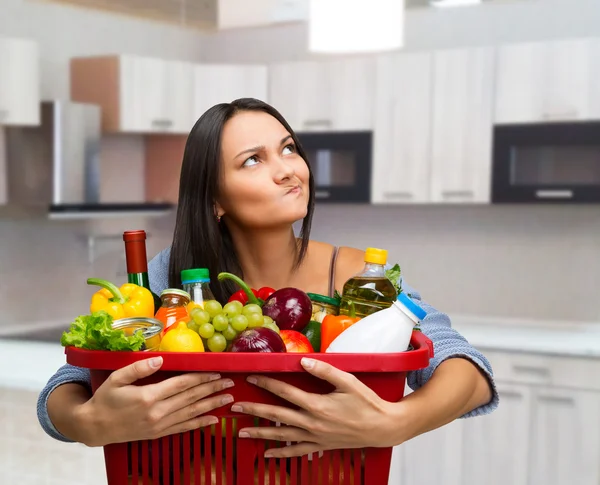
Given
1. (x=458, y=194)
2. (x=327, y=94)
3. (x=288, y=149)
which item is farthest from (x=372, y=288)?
(x=327, y=94)

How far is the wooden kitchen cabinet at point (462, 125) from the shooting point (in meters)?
3.37

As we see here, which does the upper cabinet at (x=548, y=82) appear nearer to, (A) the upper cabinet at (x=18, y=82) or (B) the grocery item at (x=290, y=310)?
(A) the upper cabinet at (x=18, y=82)

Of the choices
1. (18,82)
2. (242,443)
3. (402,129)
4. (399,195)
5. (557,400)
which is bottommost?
(557,400)

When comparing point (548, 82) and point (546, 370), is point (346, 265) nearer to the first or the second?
point (546, 370)

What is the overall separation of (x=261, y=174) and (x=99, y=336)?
44cm

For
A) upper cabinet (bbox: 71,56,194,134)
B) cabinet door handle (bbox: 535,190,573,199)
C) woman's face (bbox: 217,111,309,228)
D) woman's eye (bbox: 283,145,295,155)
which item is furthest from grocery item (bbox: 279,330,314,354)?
upper cabinet (bbox: 71,56,194,134)

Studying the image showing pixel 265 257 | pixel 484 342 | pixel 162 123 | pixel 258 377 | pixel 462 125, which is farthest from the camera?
pixel 162 123

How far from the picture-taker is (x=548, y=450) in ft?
9.93

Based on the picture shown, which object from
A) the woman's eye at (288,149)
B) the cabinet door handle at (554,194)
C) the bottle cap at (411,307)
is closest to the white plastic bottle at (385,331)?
the bottle cap at (411,307)

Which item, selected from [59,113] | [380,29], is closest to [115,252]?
[59,113]

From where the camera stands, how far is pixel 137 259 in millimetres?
1029

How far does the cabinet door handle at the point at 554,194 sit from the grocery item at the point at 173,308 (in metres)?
2.56

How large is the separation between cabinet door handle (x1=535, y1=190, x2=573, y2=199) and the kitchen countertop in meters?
0.60

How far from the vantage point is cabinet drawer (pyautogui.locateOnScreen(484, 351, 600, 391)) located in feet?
9.68
